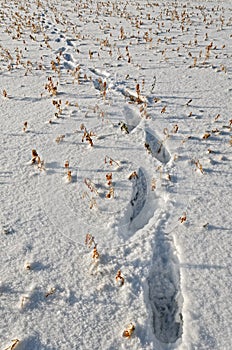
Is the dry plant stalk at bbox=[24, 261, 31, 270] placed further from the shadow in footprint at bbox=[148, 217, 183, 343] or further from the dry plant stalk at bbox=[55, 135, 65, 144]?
the dry plant stalk at bbox=[55, 135, 65, 144]

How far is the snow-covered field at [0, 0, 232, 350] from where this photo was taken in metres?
2.84

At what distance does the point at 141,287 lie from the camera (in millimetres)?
3064

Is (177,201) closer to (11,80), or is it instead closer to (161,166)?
(161,166)

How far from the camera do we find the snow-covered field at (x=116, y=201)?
2836mm

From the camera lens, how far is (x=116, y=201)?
13.1 feet

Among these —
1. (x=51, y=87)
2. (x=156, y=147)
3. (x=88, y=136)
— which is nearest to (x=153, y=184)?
(x=156, y=147)

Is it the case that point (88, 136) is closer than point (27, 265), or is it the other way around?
point (27, 265)

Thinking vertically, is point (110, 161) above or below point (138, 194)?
above

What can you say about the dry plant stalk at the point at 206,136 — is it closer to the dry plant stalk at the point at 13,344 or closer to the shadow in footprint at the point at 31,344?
the shadow in footprint at the point at 31,344

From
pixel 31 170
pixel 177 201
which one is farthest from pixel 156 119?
pixel 31 170

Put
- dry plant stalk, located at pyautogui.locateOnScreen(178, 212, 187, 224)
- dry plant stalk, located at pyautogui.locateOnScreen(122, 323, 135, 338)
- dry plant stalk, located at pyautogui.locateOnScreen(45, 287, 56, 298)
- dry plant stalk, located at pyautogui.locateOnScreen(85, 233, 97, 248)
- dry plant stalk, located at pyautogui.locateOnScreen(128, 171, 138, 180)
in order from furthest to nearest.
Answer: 1. dry plant stalk, located at pyautogui.locateOnScreen(128, 171, 138, 180)
2. dry plant stalk, located at pyautogui.locateOnScreen(178, 212, 187, 224)
3. dry plant stalk, located at pyautogui.locateOnScreen(85, 233, 97, 248)
4. dry plant stalk, located at pyautogui.locateOnScreen(45, 287, 56, 298)
5. dry plant stalk, located at pyautogui.locateOnScreen(122, 323, 135, 338)

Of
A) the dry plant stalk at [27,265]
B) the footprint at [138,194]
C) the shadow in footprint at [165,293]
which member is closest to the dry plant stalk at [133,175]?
the footprint at [138,194]

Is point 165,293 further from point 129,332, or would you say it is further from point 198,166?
point 198,166

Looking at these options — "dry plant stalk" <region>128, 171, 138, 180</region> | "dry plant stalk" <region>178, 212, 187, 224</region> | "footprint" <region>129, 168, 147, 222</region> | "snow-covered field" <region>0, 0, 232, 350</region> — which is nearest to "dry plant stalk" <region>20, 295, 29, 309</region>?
"snow-covered field" <region>0, 0, 232, 350</region>
